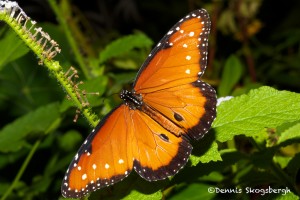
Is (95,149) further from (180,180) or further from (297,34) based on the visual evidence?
(297,34)

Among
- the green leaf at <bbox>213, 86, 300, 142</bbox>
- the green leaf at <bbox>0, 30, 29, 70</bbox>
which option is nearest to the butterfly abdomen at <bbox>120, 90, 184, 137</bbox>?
the green leaf at <bbox>213, 86, 300, 142</bbox>

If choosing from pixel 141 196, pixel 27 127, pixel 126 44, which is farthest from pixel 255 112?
pixel 27 127

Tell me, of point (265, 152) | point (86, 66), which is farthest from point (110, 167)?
point (86, 66)

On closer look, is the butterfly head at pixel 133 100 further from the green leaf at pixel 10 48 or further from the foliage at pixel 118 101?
the green leaf at pixel 10 48

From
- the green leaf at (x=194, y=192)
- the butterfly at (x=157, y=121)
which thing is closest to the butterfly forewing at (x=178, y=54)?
the butterfly at (x=157, y=121)

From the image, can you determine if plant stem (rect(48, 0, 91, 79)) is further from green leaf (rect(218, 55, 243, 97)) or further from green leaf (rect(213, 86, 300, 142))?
green leaf (rect(213, 86, 300, 142))

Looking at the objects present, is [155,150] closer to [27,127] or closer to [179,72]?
[179,72]
